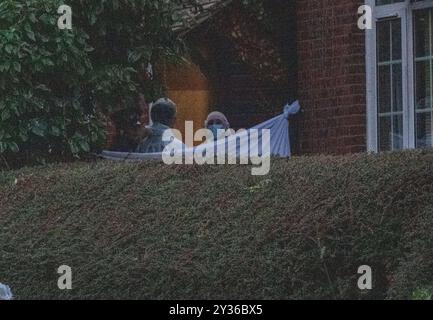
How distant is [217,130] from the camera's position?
45.4ft

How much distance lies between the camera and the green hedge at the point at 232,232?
28.2 ft

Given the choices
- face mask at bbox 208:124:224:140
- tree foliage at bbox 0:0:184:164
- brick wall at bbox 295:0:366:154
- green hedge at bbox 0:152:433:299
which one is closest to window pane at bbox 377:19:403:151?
brick wall at bbox 295:0:366:154

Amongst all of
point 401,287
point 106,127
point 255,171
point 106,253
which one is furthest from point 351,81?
point 401,287

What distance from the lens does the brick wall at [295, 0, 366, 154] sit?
1302 centimetres

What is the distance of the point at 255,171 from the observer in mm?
9992

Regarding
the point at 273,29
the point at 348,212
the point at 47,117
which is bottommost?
the point at 348,212

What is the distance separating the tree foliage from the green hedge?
1.66m

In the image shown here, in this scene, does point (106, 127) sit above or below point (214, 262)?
above

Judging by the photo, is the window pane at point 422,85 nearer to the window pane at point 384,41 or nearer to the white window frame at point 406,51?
the white window frame at point 406,51

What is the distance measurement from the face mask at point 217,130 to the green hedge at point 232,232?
2.87 metres

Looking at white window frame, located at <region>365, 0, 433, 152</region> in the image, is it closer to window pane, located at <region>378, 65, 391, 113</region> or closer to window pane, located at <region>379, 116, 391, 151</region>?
window pane, located at <region>379, 116, 391, 151</region>

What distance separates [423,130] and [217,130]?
2430 millimetres

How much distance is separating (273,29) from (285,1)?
12.8 inches
